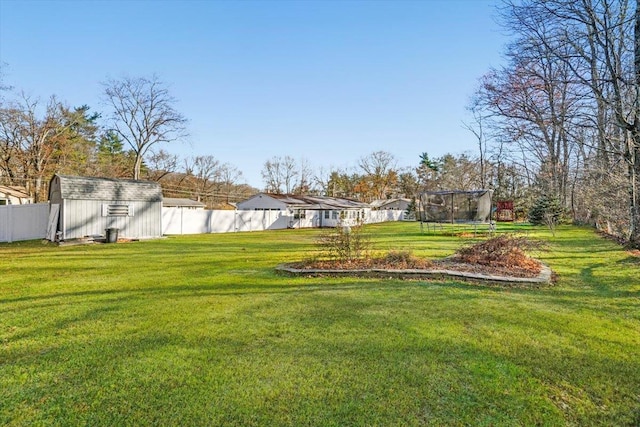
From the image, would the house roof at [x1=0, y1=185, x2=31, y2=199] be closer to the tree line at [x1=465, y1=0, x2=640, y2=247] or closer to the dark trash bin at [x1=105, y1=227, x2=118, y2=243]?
the dark trash bin at [x1=105, y1=227, x2=118, y2=243]

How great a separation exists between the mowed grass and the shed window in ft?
34.4

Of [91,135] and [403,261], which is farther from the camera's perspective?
[91,135]

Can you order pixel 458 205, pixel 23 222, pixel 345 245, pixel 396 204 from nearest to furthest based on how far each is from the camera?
pixel 345 245, pixel 23 222, pixel 458 205, pixel 396 204

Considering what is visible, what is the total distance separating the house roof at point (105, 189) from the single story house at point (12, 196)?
7819 millimetres

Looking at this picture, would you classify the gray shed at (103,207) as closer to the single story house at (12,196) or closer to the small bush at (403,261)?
the single story house at (12,196)

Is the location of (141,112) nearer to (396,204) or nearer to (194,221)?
(194,221)

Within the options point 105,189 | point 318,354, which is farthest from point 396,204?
point 318,354

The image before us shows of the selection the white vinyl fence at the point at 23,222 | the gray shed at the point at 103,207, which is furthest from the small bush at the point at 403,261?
the white vinyl fence at the point at 23,222

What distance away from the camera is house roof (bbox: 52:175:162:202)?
46.4 ft

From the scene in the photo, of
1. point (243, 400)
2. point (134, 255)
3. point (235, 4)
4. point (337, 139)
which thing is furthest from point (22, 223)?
point (337, 139)

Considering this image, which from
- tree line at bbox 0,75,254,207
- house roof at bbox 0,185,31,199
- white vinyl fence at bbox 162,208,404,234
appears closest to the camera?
white vinyl fence at bbox 162,208,404,234

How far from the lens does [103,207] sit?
49.9 feet

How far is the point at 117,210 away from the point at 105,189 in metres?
1.05

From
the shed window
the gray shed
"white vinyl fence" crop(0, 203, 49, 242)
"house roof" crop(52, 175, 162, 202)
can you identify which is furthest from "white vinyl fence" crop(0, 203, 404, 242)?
the shed window
